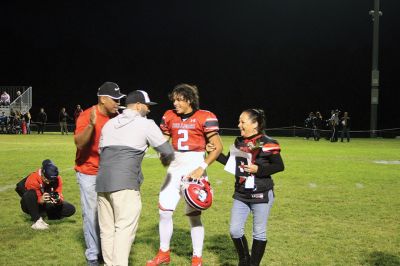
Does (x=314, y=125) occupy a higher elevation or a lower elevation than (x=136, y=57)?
lower

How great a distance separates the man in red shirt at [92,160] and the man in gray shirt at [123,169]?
0.62 meters

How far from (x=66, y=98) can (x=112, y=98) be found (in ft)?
137

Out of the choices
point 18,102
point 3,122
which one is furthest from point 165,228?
point 18,102

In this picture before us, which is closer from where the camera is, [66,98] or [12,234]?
[12,234]

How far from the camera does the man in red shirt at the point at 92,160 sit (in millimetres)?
5680

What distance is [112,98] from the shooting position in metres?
5.66

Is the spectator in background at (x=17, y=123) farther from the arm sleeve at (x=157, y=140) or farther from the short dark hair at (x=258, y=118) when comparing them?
the arm sleeve at (x=157, y=140)

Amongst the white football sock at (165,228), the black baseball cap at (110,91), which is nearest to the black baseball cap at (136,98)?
the black baseball cap at (110,91)

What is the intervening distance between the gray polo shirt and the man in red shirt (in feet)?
2.14

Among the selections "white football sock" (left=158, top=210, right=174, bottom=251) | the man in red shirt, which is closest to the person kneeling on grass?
the man in red shirt

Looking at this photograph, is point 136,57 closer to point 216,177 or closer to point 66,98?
point 66,98

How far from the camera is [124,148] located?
495 centimetres

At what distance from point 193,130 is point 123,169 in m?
1.40

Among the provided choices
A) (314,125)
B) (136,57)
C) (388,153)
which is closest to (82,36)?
(136,57)
